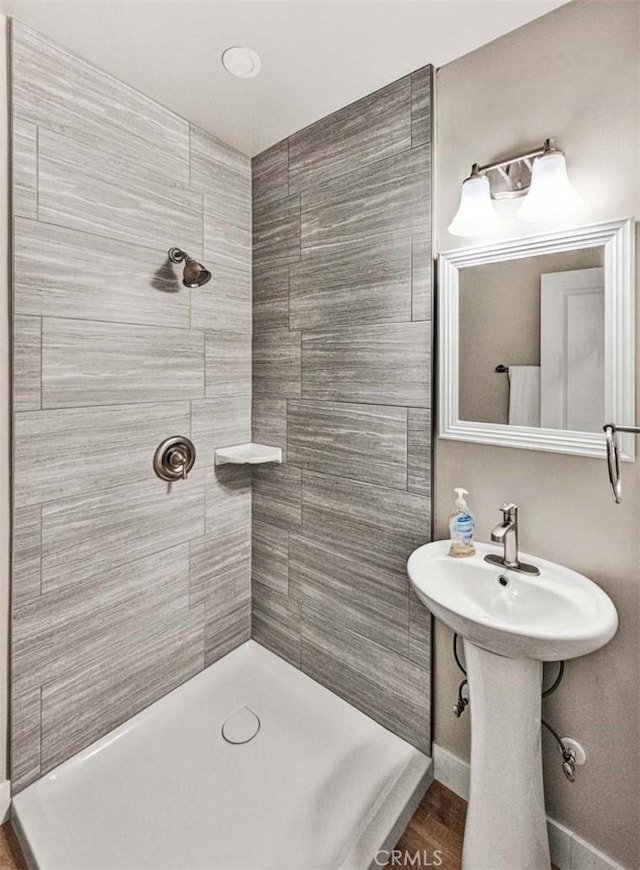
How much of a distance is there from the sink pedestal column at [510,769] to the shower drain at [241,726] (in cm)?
83

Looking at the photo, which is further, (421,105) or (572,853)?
(421,105)

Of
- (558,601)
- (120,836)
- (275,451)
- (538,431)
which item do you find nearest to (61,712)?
(120,836)

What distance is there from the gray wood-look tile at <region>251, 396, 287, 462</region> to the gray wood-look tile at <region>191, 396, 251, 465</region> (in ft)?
0.13

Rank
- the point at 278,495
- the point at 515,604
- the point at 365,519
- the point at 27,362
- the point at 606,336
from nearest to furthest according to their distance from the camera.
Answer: the point at 606,336 < the point at 515,604 < the point at 27,362 < the point at 365,519 < the point at 278,495

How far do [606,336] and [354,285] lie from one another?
0.88m

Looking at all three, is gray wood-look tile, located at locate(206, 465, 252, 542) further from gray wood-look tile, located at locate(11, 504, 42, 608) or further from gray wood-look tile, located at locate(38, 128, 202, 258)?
gray wood-look tile, located at locate(38, 128, 202, 258)

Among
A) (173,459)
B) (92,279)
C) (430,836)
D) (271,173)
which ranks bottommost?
(430,836)

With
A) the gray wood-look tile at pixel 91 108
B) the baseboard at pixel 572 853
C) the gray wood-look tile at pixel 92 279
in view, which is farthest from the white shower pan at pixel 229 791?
the gray wood-look tile at pixel 91 108

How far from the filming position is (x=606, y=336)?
1.18 metres

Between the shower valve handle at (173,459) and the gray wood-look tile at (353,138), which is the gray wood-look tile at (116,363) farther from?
the gray wood-look tile at (353,138)

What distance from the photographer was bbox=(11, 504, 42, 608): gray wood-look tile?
4.59 feet

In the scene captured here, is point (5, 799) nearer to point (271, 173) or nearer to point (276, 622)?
point (276, 622)

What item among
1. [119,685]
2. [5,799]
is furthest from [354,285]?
[5,799]

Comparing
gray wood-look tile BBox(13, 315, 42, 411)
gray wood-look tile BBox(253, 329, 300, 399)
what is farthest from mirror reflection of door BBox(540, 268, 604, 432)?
gray wood-look tile BBox(13, 315, 42, 411)
